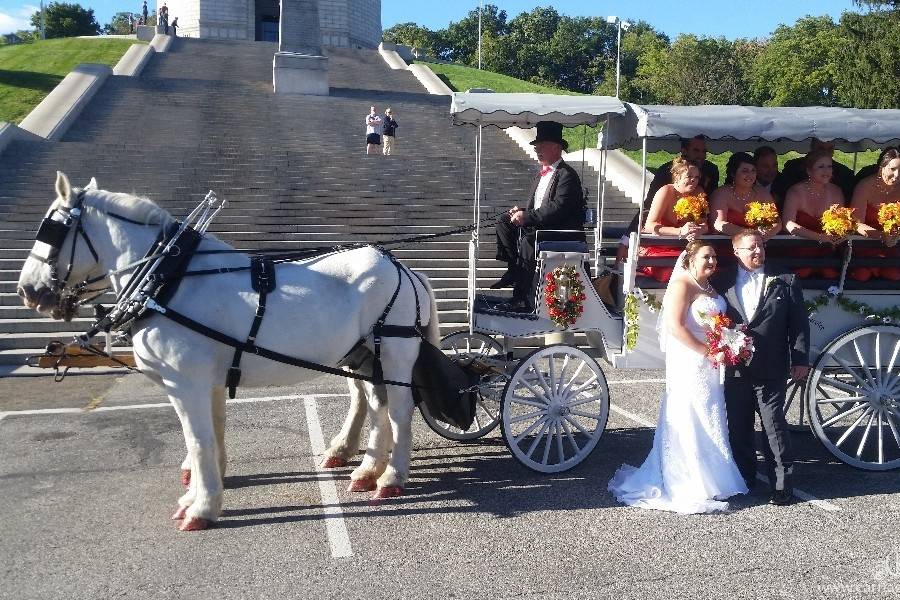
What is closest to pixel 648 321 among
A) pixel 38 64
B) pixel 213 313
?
pixel 213 313

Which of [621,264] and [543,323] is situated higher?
[621,264]

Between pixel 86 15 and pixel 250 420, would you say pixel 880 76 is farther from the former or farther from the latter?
pixel 86 15

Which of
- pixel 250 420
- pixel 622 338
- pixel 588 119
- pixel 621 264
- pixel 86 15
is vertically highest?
pixel 86 15

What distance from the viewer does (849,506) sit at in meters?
5.16

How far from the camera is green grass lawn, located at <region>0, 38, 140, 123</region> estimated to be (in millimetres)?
25406

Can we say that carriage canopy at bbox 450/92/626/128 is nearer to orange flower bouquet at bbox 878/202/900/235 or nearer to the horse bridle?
orange flower bouquet at bbox 878/202/900/235

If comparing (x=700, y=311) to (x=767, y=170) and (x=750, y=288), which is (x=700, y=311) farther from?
(x=767, y=170)

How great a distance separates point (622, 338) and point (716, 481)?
1326 millimetres

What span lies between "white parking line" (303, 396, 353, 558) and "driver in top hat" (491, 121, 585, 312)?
6.72ft

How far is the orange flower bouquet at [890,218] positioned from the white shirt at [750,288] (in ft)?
4.32

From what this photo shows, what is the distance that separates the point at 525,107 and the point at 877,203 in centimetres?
312

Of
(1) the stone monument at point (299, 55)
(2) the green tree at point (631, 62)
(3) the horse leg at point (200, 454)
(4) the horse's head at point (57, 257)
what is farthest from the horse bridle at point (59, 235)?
(2) the green tree at point (631, 62)

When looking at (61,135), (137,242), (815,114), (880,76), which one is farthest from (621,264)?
(880,76)

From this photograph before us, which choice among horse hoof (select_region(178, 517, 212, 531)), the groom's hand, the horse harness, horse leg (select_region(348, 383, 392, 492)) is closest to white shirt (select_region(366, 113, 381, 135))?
horse leg (select_region(348, 383, 392, 492))
